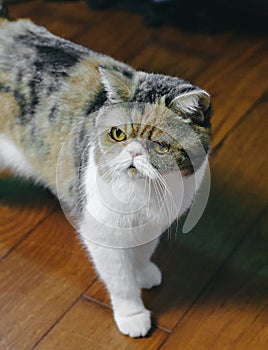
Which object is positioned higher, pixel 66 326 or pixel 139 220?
pixel 139 220

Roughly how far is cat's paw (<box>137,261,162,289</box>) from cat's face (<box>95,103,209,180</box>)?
294 millimetres

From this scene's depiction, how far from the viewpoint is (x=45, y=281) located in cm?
126

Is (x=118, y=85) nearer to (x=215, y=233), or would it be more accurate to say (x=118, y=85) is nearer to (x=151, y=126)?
(x=151, y=126)

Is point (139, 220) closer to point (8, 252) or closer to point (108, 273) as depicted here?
point (108, 273)

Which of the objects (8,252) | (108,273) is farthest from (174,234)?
(8,252)

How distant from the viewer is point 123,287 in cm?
115

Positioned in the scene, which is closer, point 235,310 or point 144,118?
point 144,118

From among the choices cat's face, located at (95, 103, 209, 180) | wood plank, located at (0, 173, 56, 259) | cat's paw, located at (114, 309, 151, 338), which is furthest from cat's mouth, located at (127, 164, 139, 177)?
wood plank, located at (0, 173, 56, 259)

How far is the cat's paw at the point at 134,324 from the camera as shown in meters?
1.15

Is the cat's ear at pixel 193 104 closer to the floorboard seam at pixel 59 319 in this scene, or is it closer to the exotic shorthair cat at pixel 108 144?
the exotic shorthair cat at pixel 108 144

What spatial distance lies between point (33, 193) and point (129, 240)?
0.40 meters

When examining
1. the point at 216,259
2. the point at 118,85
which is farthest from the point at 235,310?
the point at 118,85

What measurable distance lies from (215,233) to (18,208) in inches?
15.8

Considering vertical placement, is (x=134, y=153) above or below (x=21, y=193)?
above
